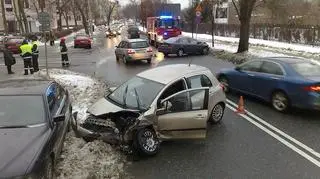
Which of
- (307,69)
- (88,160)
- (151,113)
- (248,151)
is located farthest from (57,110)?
(307,69)

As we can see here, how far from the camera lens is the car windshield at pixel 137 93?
8320 mm

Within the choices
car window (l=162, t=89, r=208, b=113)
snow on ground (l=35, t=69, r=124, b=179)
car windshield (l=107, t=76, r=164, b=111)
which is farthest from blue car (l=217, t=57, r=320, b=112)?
snow on ground (l=35, t=69, r=124, b=179)

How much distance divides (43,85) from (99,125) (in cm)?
140

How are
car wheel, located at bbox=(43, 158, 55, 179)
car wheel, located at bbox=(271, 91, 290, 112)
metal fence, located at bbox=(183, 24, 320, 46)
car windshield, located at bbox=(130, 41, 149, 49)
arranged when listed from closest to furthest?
car wheel, located at bbox=(43, 158, 55, 179)
car wheel, located at bbox=(271, 91, 290, 112)
car windshield, located at bbox=(130, 41, 149, 49)
metal fence, located at bbox=(183, 24, 320, 46)

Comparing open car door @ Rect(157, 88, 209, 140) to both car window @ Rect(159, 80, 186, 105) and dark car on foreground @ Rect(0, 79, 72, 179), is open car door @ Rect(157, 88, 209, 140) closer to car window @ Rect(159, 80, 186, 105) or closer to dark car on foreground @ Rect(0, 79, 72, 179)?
car window @ Rect(159, 80, 186, 105)

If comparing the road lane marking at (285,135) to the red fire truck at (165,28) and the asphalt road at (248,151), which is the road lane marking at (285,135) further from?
the red fire truck at (165,28)

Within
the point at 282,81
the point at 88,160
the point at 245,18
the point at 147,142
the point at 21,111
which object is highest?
the point at 245,18

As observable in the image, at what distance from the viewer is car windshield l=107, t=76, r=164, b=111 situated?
27.3 feet

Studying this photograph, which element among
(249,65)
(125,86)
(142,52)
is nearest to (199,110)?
(125,86)

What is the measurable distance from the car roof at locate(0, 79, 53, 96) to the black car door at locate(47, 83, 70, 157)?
0.56 ft

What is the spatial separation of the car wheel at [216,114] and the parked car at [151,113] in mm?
1211

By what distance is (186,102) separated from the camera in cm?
845

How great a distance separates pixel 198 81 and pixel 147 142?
7.25 ft

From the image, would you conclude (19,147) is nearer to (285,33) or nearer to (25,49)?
(25,49)
